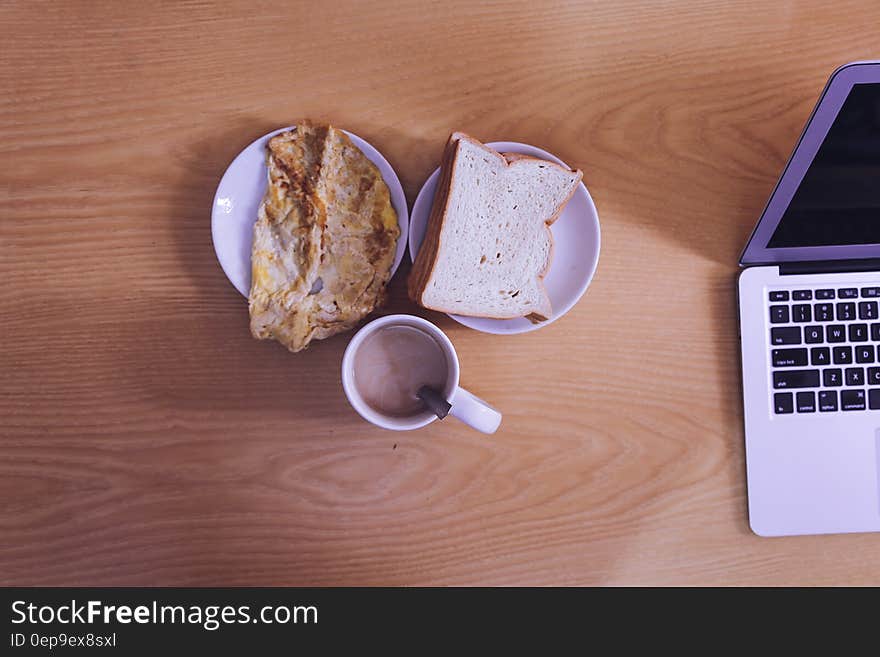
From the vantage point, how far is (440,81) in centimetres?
84

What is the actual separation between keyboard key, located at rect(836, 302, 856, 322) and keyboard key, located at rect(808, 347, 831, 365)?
4 centimetres

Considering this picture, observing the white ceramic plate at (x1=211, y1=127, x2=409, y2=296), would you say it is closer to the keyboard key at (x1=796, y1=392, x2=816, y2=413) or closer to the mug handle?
the mug handle

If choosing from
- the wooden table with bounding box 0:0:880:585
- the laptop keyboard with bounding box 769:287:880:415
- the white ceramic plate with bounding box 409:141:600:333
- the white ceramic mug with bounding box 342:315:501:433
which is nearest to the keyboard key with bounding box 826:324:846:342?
the laptop keyboard with bounding box 769:287:880:415

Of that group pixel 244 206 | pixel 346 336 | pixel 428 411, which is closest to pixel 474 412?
pixel 428 411

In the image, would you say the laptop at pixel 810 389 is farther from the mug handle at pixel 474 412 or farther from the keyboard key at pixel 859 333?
the mug handle at pixel 474 412

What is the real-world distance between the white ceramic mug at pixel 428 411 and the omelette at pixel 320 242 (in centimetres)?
6

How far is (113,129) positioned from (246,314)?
30 cm

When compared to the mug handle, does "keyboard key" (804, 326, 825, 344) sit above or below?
above

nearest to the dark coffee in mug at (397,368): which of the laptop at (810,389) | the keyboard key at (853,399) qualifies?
the laptop at (810,389)

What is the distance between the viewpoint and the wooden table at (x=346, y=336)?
838mm

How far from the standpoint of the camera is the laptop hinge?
2.67 feet

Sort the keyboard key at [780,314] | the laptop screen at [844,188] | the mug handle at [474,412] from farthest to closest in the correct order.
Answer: the keyboard key at [780,314] < the mug handle at [474,412] < the laptop screen at [844,188]

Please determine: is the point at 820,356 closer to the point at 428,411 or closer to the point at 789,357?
the point at 789,357
